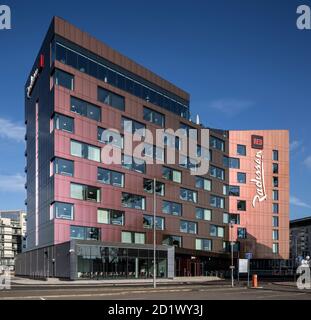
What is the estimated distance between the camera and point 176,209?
8556cm

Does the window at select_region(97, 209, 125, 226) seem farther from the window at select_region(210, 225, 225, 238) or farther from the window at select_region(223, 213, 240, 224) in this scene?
the window at select_region(223, 213, 240, 224)

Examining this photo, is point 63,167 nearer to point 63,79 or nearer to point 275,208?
point 63,79

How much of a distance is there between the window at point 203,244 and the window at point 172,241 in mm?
5903

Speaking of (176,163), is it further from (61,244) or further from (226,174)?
(61,244)

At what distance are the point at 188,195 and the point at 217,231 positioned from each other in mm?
12331

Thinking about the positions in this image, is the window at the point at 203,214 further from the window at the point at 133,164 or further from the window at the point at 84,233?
the window at the point at 84,233

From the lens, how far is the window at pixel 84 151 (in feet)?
221

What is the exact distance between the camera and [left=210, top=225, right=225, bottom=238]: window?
9580cm

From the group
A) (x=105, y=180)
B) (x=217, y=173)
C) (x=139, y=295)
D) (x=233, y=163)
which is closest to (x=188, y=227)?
(x=217, y=173)

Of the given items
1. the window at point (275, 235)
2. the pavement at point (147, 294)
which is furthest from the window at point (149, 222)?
the window at point (275, 235)

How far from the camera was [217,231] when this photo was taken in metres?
97.6

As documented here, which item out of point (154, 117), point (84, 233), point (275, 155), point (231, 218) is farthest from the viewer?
point (275, 155)

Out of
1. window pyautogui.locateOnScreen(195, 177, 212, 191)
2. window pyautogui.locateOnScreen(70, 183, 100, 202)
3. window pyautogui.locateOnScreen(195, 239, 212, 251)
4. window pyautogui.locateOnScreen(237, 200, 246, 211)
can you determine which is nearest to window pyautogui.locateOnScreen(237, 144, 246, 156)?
window pyautogui.locateOnScreen(237, 200, 246, 211)

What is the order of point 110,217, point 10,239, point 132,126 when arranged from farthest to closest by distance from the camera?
point 10,239 → point 132,126 → point 110,217
